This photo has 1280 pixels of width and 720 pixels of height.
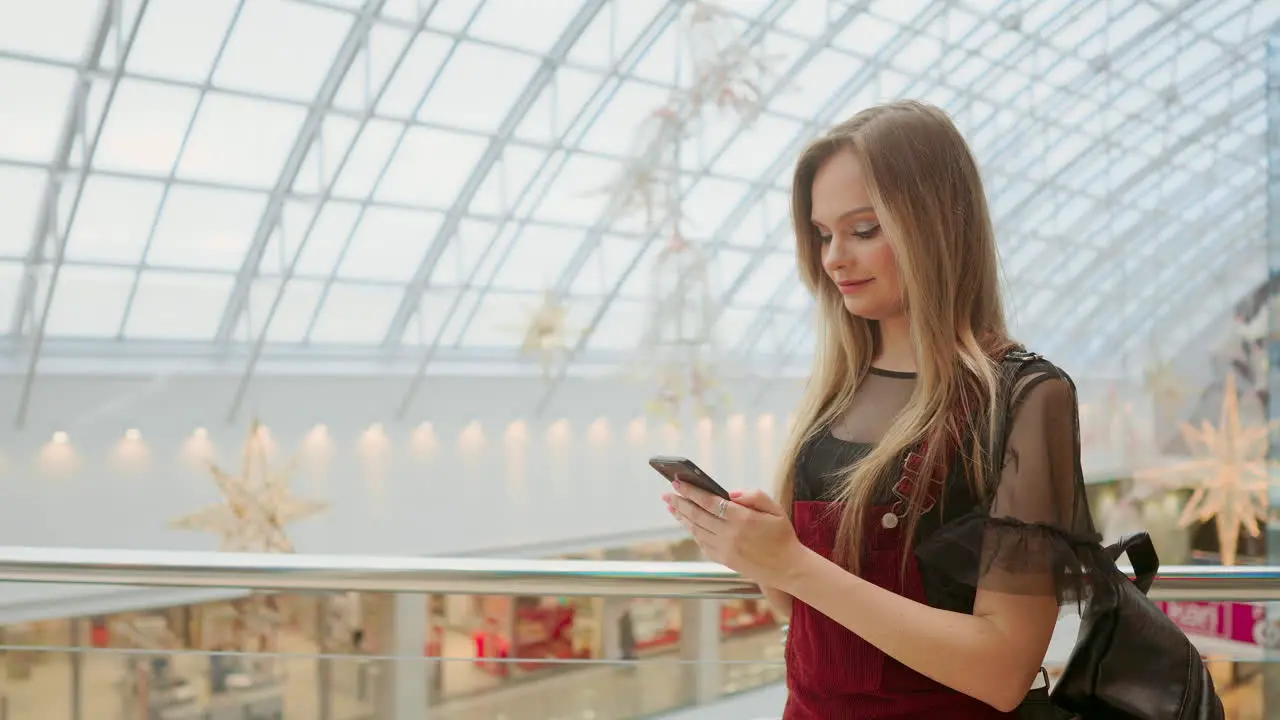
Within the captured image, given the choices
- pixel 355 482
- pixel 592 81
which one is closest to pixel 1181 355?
pixel 592 81

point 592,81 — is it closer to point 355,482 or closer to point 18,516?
point 355,482

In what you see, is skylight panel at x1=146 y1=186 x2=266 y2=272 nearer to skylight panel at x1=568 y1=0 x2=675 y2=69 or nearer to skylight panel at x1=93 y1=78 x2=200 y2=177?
skylight panel at x1=93 y1=78 x2=200 y2=177

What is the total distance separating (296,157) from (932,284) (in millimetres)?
13930

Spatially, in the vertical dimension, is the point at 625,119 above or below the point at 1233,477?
above

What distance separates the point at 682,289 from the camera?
14719 millimetres

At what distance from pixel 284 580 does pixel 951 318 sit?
4.95 feet

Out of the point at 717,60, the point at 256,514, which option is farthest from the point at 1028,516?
the point at 717,60

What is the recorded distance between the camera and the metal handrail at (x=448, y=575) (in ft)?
6.58

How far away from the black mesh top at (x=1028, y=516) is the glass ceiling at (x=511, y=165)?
1223 cm

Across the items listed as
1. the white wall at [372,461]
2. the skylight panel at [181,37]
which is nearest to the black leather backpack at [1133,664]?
the white wall at [372,461]

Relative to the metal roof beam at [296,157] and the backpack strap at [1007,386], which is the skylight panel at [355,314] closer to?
the metal roof beam at [296,157]

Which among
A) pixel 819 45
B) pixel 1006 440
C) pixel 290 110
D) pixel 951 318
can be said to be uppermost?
pixel 819 45

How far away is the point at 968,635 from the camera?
1198 millimetres

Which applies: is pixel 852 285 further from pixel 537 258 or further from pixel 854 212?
pixel 537 258
